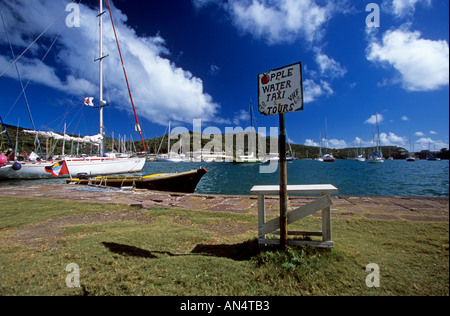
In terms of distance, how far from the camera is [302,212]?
3057 mm

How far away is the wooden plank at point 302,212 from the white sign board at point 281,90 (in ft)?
4.39

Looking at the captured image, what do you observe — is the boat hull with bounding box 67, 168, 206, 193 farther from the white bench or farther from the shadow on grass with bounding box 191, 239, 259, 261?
the white bench

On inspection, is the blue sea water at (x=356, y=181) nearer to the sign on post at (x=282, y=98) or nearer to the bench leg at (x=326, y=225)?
the bench leg at (x=326, y=225)

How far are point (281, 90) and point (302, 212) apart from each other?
181 centimetres

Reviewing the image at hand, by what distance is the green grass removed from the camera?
2.25 metres

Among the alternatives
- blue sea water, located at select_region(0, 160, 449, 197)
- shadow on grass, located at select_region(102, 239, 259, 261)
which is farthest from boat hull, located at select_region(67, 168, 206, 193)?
shadow on grass, located at select_region(102, 239, 259, 261)

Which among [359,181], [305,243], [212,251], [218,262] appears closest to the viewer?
[218,262]

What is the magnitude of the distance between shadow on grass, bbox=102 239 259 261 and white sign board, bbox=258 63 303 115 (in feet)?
7.11

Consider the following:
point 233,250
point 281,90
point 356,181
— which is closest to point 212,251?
point 233,250

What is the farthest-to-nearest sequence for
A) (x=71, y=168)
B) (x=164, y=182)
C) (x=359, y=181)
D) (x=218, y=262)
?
1. (x=359, y=181)
2. (x=71, y=168)
3. (x=164, y=182)
4. (x=218, y=262)

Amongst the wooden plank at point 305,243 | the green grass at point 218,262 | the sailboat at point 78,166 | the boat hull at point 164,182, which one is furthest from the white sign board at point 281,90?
the sailboat at point 78,166

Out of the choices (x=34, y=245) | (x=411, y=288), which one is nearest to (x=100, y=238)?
(x=34, y=245)

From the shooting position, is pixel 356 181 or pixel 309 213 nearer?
pixel 309 213

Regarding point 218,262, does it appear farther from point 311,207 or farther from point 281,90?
point 281,90
